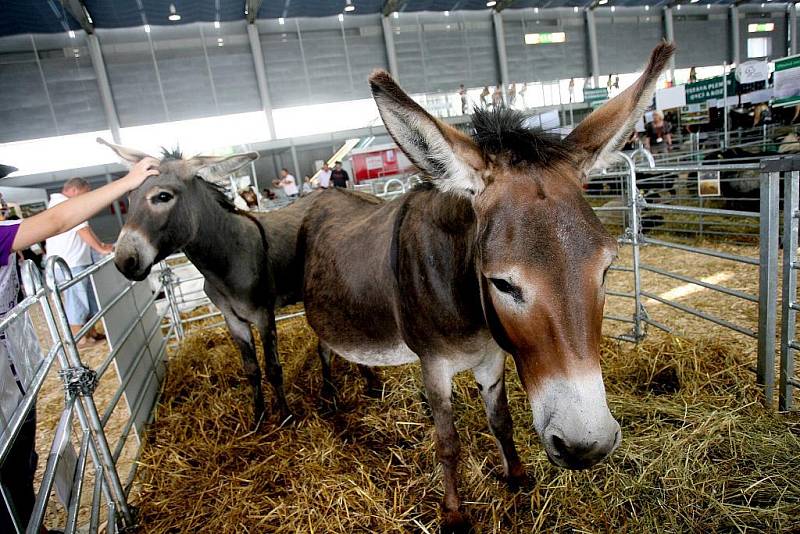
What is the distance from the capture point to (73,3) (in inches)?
647

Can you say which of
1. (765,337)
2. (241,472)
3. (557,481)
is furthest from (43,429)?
(765,337)

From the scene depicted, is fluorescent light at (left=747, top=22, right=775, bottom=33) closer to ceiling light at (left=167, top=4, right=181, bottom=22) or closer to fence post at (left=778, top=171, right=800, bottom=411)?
ceiling light at (left=167, top=4, right=181, bottom=22)

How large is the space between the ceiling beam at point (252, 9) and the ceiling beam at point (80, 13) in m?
6.58

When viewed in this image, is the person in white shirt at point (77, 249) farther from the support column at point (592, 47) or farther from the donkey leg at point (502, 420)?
the support column at point (592, 47)

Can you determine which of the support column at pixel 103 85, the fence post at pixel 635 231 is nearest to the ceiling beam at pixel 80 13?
the support column at pixel 103 85

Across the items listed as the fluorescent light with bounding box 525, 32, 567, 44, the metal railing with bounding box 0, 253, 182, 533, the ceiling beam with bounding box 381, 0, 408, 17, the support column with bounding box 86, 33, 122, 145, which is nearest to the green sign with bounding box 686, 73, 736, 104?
the metal railing with bounding box 0, 253, 182, 533

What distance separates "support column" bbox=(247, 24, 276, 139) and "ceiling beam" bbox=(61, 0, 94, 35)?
22.3ft

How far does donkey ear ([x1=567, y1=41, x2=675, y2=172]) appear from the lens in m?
1.54

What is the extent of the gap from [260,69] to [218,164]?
21.0m

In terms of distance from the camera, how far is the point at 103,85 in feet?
64.1

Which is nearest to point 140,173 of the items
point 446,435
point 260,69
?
point 446,435

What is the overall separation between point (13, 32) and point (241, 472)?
24.9 metres

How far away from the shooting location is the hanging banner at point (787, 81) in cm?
730

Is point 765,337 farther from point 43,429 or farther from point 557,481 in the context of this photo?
point 43,429
